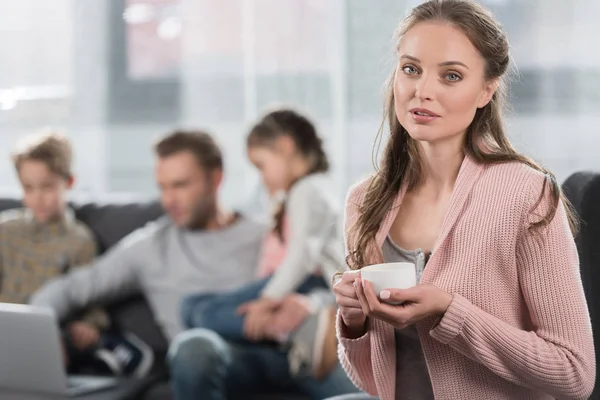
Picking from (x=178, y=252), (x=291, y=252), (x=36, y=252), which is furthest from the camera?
(x=36, y=252)

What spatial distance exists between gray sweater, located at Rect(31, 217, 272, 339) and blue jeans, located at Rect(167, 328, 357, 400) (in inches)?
10.8

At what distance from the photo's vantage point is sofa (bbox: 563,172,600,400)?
1714 mm

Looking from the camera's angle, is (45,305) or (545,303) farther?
(45,305)

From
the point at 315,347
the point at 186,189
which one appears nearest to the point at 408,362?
the point at 315,347

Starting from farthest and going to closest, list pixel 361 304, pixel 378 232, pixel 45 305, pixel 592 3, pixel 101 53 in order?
pixel 101 53 < pixel 592 3 < pixel 45 305 < pixel 378 232 < pixel 361 304

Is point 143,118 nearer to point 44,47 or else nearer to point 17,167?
point 44,47

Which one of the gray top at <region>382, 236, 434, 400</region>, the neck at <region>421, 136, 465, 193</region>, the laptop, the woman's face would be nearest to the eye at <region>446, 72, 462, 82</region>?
the woman's face

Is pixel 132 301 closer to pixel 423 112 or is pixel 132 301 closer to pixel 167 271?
pixel 167 271

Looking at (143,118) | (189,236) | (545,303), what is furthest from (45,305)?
(545,303)

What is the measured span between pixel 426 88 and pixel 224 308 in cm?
150

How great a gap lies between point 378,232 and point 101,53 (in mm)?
2819

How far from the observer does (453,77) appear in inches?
56.2

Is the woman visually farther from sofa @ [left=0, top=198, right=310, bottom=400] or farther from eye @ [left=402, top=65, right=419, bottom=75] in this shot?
sofa @ [left=0, top=198, right=310, bottom=400]

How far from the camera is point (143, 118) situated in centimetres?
415
